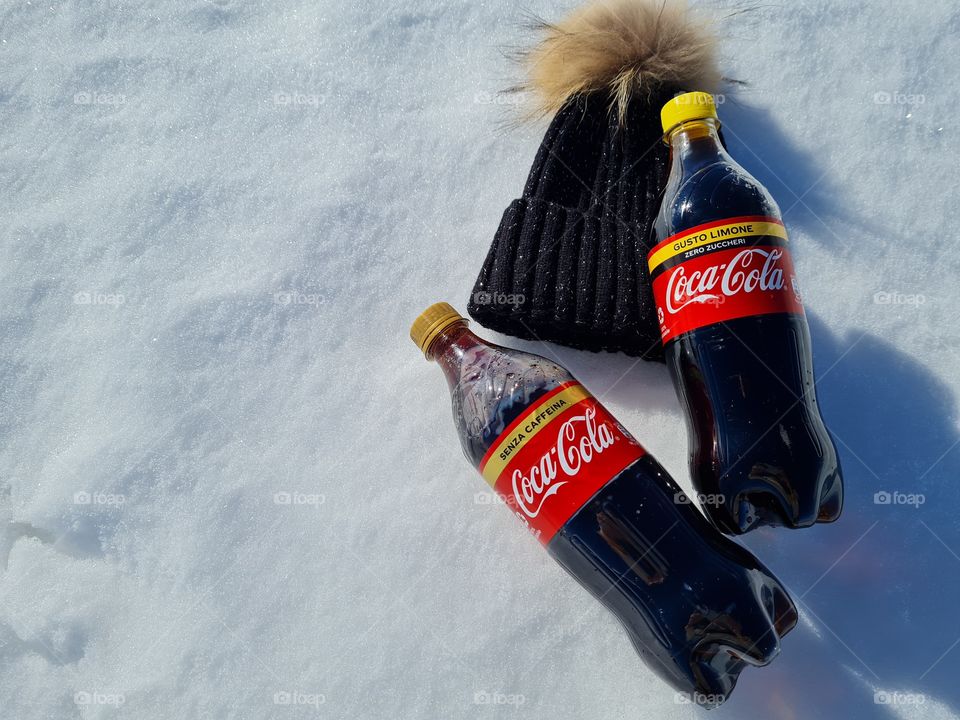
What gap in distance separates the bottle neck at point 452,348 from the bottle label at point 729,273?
1.06 feet

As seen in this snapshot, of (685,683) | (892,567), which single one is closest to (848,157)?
(892,567)

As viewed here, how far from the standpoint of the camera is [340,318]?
1376 millimetres

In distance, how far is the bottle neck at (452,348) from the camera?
3.73ft

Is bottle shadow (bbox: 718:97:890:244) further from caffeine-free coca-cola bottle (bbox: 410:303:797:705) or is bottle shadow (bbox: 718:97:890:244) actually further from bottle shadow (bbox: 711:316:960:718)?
caffeine-free coca-cola bottle (bbox: 410:303:797:705)

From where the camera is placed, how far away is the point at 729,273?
101 centimetres

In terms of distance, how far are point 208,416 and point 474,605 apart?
0.61 metres

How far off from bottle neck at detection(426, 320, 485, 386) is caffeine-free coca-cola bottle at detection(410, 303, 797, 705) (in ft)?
0.36

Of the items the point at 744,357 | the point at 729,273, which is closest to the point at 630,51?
the point at 729,273

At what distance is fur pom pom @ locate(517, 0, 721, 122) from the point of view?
1.28m

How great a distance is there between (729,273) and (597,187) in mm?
383

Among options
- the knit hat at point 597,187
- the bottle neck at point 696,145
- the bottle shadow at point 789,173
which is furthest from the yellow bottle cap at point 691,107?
the bottle shadow at point 789,173

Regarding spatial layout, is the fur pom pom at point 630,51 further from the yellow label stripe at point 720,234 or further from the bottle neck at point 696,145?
the yellow label stripe at point 720,234

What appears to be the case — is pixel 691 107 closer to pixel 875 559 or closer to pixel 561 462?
pixel 561 462

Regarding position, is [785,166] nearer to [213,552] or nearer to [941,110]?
[941,110]
